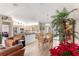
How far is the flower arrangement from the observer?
2.42 metres

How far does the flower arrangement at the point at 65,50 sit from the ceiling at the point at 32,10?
0.48 metres

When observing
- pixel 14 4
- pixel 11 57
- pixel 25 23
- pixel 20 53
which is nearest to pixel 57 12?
pixel 25 23

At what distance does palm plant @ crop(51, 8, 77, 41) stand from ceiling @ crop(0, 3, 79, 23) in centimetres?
7

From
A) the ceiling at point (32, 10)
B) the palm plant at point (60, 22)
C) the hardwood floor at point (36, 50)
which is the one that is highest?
the ceiling at point (32, 10)

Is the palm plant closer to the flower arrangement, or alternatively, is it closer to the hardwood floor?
the flower arrangement

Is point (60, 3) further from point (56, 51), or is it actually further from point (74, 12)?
point (56, 51)

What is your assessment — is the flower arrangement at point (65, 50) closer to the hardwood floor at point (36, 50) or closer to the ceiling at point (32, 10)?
the hardwood floor at point (36, 50)

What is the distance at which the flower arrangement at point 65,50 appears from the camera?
2419 mm

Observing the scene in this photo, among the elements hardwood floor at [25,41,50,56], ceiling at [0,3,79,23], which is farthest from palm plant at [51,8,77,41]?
hardwood floor at [25,41,50,56]

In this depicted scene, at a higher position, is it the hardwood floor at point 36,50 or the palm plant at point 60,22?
the palm plant at point 60,22

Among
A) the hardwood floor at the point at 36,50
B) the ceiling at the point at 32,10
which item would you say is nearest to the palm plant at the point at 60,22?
the ceiling at the point at 32,10

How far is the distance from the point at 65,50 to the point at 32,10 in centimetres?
87

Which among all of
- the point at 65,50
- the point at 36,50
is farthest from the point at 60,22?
the point at 36,50

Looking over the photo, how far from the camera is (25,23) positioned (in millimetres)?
2469
